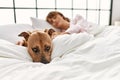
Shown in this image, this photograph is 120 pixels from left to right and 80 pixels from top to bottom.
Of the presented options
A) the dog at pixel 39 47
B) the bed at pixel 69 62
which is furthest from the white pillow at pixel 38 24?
the dog at pixel 39 47

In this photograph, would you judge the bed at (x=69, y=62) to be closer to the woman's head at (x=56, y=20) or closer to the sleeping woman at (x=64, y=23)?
the sleeping woman at (x=64, y=23)

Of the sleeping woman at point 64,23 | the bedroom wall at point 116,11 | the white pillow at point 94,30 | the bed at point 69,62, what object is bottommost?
the bed at point 69,62

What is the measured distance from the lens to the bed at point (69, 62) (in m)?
0.72

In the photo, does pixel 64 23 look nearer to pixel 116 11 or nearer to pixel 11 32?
pixel 11 32

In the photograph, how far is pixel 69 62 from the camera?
33.6 inches

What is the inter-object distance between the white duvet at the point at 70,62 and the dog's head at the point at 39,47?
3 centimetres

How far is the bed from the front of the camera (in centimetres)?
72

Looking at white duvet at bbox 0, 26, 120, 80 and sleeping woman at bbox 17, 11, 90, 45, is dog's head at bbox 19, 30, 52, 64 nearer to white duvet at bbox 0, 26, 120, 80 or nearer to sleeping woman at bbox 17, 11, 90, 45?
white duvet at bbox 0, 26, 120, 80

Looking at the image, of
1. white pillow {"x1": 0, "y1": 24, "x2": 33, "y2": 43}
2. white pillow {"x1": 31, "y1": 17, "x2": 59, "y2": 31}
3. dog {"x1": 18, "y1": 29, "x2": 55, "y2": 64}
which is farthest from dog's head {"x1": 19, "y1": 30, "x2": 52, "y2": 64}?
white pillow {"x1": 31, "y1": 17, "x2": 59, "y2": 31}

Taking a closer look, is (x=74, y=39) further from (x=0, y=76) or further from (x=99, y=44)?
(x=0, y=76)

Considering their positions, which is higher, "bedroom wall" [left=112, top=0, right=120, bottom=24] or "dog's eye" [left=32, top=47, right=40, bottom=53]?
"bedroom wall" [left=112, top=0, right=120, bottom=24]

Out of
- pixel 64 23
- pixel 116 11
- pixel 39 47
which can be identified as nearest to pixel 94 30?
pixel 64 23

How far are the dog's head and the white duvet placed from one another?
3cm

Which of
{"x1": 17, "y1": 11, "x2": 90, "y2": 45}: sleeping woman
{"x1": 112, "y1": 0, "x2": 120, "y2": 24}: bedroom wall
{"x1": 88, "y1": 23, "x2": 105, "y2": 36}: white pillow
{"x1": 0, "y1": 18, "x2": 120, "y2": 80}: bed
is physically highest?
{"x1": 112, "y1": 0, "x2": 120, "y2": 24}: bedroom wall
